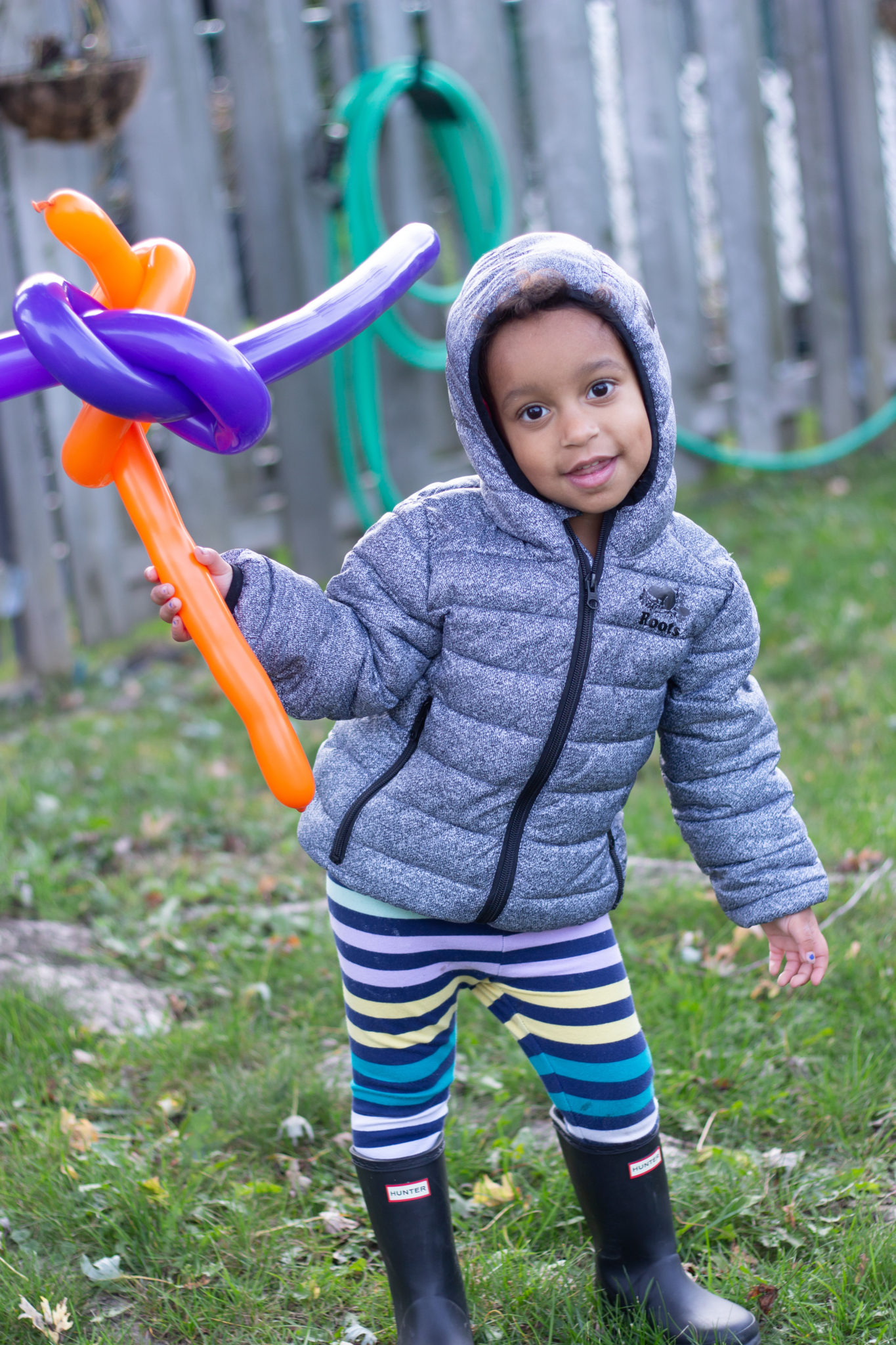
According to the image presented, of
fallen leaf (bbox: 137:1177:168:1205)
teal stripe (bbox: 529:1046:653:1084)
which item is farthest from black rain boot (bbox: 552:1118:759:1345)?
fallen leaf (bbox: 137:1177:168:1205)

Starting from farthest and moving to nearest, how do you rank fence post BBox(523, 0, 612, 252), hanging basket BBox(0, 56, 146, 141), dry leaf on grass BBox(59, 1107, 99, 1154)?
fence post BBox(523, 0, 612, 252) → hanging basket BBox(0, 56, 146, 141) → dry leaf on grass BBox(59, 1107, 99, 1154)

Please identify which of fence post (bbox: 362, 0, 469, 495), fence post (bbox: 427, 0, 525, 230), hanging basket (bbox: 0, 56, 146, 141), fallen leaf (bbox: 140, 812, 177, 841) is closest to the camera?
fallen leaf (bbox: 140, 812, 177, 841)

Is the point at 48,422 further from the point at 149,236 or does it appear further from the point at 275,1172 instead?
the point at 275,1172

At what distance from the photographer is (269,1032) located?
2512 mm

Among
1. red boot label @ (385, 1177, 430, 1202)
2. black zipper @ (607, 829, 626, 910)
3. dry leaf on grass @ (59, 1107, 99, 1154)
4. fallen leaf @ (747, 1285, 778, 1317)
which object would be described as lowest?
fallen leaf @ (747, 1285, 778, 1317)

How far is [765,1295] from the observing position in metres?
1.84

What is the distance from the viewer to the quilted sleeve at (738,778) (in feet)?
5.80

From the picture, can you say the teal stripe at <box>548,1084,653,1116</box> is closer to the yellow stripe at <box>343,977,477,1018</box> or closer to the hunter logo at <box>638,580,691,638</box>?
the yellow stripe at <box>343,977,477,1018</box>

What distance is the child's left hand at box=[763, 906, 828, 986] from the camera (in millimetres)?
1812

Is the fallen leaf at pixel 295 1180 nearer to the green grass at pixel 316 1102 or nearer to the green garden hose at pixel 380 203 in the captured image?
the green grass at pixel 316 1102

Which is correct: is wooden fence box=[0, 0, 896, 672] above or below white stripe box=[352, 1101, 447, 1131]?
above

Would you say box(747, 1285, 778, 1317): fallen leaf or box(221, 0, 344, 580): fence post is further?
box(221, 0, 344, 580): fence post

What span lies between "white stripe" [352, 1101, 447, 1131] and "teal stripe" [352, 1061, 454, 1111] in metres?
0.01

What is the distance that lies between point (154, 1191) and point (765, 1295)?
0.89m
